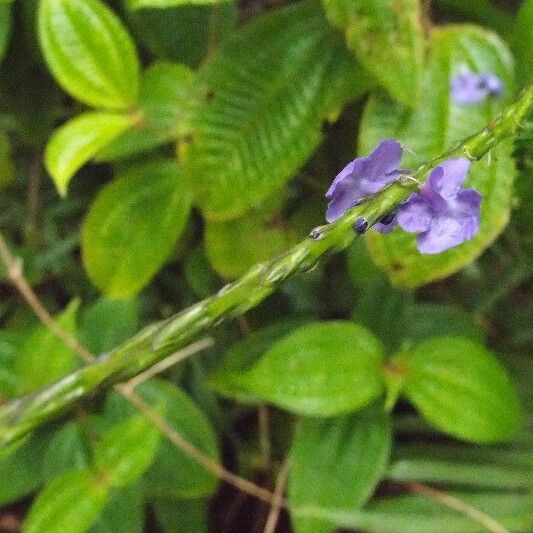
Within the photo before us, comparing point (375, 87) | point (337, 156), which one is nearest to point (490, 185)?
point (375, 87)

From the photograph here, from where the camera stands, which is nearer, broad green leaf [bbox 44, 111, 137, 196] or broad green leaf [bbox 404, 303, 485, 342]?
broad green leaf [bbox 44, 111, 137, 196]

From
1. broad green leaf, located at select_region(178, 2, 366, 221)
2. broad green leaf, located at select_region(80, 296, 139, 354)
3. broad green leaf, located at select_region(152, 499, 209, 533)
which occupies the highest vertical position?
broad green leaf, located at select_region(178, 2, 366, 221)

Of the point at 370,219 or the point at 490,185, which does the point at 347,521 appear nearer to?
the point at 490,185

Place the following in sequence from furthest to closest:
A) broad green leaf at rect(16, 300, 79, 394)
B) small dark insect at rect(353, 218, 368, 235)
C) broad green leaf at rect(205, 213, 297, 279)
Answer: broad green leaf at rect(205, 213, 297, 279) < broad green leaf at rect(16, 300, 79, 394) < small dark insect at rect(353, 218, 368, 235)

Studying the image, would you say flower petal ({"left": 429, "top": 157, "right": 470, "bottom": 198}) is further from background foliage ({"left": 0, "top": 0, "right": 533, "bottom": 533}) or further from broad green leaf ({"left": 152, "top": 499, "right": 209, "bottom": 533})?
broad green leaf ({"left": 152, "top": 499, "right": 209, "bottom": 533})

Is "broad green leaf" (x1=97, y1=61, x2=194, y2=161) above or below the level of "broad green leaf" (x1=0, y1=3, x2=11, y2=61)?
below

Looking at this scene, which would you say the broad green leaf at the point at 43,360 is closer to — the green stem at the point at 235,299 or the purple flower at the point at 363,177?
the green stem at the point at 235,299

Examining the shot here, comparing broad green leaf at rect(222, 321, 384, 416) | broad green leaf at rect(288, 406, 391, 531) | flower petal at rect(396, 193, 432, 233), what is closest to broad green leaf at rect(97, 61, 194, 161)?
broad green leaf at rect(222, 321, 384, 416)

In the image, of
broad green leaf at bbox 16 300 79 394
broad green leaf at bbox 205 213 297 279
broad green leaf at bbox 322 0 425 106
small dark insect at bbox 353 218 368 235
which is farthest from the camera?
broad green leaf at bbox 205 213 297 279
